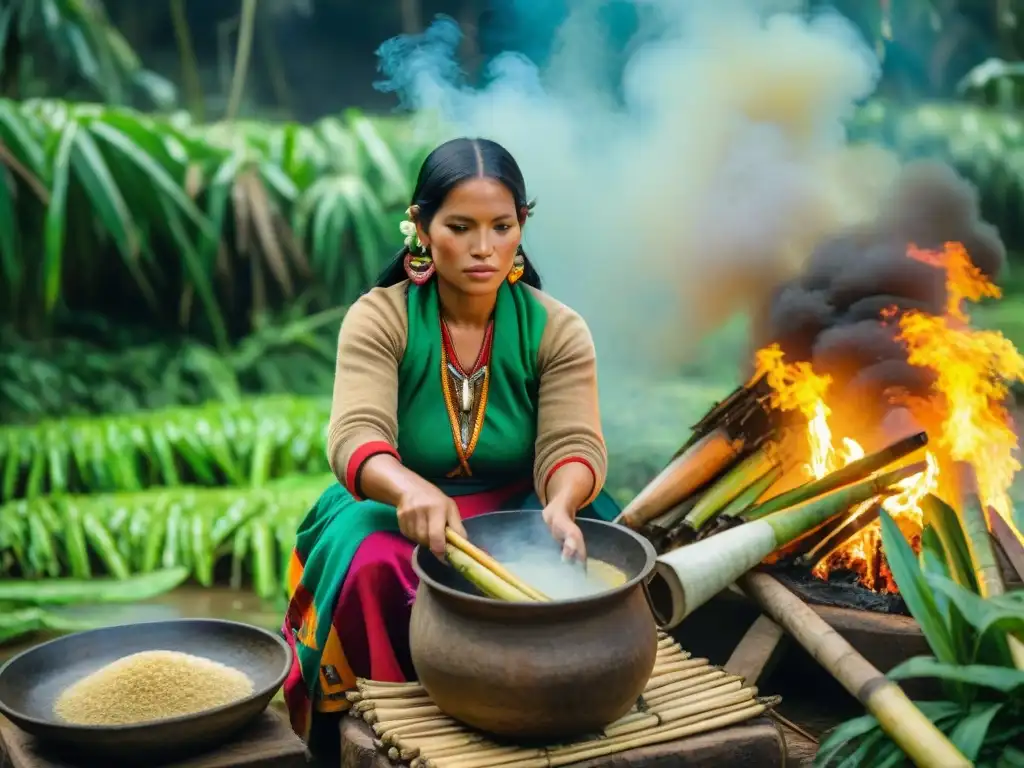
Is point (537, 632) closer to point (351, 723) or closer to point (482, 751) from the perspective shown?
point (482, 751)

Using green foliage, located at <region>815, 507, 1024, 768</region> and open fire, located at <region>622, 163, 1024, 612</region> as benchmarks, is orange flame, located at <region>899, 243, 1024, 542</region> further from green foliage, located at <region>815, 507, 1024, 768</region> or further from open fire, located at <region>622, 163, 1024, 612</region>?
green foliage, located at <region>815, 507, 1024, 768</region>

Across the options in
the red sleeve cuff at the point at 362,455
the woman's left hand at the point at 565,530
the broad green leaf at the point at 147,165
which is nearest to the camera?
the woman's left hand at the point at 565,530

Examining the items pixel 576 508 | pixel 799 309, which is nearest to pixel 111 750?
pixel 576 508

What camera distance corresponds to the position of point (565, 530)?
2.53 m

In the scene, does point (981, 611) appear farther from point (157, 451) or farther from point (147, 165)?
point (147, 165)

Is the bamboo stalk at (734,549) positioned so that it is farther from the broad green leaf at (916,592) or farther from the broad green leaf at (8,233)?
the broad green leaf at (8,233)

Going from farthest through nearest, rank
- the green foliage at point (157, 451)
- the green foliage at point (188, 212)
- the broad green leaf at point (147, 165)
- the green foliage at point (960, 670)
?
1. the broad green leaf at point (147, 165)
2. the green foliage at point (188, 212)
3. the green foliage at point (157, 451)
4. the green foliage at point (960, 670)

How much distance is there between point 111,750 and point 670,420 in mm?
4302

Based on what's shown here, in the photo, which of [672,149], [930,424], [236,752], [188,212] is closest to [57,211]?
[188,212]

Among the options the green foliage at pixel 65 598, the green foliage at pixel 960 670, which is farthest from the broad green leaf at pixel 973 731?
the green foliage at pixel 65 598

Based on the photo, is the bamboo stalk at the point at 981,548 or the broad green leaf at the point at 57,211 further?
the broad green leaf at the point at 57,211

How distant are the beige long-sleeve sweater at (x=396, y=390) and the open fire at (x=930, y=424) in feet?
2.85

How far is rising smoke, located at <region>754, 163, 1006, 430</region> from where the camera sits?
348 centimetres

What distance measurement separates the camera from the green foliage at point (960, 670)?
239 cm
